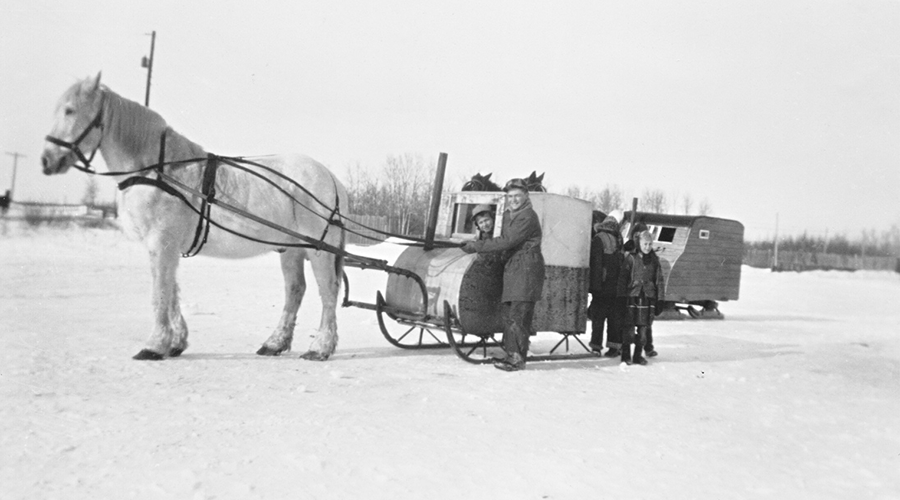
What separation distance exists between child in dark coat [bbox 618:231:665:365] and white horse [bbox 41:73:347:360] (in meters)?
3.46

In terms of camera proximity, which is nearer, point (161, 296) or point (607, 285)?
point (161, 296)

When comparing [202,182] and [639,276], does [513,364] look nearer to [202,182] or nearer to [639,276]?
[639,276]

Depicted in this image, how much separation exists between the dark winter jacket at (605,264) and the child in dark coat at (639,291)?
10 centimetres

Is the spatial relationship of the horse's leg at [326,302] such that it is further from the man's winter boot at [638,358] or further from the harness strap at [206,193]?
the man's winter boot at [638,358]

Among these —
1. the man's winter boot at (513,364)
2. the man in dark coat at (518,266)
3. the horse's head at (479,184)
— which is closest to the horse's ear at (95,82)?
the man in dark coat at (518,266)

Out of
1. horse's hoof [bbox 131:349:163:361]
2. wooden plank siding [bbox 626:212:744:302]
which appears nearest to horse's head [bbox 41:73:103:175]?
horse's hoof [bbox 131:349:163:361]

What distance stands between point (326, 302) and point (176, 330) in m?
1.58

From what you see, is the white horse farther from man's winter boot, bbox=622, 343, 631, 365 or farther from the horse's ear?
man's winter boot, bbox=622, 343, 631, 365

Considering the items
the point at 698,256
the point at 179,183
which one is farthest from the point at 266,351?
the point at 698,256

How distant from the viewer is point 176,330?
711 centimetres

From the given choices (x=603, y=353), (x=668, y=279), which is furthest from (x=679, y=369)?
(x=668, y=279)

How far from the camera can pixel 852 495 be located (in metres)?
4.05

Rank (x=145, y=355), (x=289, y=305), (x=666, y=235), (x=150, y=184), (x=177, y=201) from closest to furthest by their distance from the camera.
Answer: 1. (x=150, y=184)
2. (x=145, y=355)
3. (x=177, y=201)
4. (x=289, y=305)
5. (x=666, y=235)

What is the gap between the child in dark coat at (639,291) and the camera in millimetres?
8672
